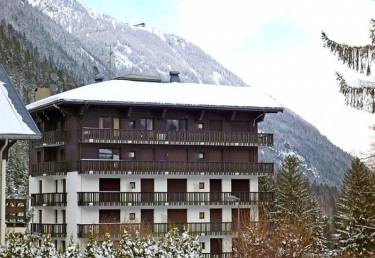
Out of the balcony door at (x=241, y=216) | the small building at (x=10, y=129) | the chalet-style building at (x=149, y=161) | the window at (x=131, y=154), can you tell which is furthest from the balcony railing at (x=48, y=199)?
the small building at (x=10, y=129)

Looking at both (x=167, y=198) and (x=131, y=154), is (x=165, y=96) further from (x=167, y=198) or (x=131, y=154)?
(x=167, y=198)

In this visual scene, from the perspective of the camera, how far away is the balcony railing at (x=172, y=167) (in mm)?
53938

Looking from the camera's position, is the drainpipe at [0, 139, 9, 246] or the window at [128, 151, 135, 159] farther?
the window at [128, 151, 135, 159]

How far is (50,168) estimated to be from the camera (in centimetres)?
5747

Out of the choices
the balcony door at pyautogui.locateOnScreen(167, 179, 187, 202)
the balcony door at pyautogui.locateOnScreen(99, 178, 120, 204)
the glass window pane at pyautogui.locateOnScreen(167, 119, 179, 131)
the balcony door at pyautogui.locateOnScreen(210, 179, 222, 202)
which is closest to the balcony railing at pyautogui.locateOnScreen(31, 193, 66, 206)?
the balcony door at pyautogui.locateOnScreen(99, 178, 120, 204)

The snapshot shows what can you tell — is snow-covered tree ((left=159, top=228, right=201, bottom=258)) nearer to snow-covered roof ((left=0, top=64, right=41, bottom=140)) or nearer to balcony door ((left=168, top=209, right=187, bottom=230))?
snow-covered roof ((left=0, top=64, right=41, bottom=140))

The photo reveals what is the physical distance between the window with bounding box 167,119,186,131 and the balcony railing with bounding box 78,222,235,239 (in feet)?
21.7

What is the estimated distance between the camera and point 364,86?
69.1 feet

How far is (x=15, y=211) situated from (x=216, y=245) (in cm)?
3134

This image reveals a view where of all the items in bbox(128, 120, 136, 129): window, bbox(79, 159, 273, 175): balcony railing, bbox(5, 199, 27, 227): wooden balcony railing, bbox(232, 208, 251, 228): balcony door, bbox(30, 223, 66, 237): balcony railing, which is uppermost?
bbox(128, 120, 136, 129): window

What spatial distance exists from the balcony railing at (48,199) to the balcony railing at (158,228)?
3188mm

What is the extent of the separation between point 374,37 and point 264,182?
5077 cm

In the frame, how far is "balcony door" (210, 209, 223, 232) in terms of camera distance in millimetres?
56781

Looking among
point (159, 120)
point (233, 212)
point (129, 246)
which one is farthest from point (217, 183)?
point (129, 246)
